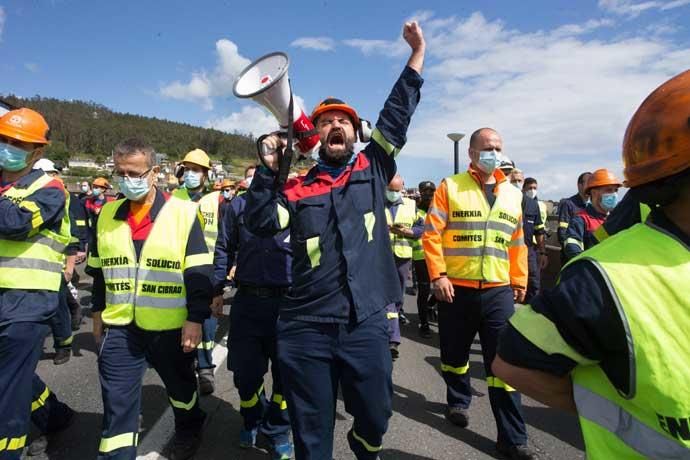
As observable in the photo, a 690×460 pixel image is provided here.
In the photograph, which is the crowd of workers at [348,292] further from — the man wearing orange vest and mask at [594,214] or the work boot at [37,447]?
the man wearing orange vest and mask at [594,214]

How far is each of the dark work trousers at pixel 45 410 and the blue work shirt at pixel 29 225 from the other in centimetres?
67

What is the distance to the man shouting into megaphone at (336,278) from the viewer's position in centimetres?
217

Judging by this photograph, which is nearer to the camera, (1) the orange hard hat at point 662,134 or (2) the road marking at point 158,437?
(1) the orange hard hat at point 662,134

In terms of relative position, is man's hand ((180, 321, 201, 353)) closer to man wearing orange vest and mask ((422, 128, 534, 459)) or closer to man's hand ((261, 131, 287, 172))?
man's hand ((261, 131, 287, 172))

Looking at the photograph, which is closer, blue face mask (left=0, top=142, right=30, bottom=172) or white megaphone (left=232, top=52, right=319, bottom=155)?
white megaphone (left=232, top=52, right=319, bottom=155)

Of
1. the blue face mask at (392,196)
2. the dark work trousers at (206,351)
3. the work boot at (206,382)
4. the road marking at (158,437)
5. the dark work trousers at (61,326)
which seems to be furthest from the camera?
the blue face mask at (392,196)

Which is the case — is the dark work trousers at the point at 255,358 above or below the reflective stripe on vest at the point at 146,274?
below

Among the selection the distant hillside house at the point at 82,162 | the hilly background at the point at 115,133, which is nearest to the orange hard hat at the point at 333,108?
the distant hillside house at the point at 82,162

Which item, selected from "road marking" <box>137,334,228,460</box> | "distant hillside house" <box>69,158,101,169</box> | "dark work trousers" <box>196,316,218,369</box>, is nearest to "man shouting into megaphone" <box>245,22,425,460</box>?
"road marking" <box>137,334,228,460</box>

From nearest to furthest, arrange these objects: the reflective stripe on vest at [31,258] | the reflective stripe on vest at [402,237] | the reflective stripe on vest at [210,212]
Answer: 1. the reflective stripe on vest at [31,258]
2. the reflective stripe on vest at [210,212]
3. the reflective stripe on vest at [402,237]

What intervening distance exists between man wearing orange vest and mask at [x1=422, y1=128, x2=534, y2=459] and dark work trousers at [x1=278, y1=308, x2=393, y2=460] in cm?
138

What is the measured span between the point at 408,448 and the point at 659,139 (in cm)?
293

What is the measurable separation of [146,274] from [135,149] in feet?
2.81

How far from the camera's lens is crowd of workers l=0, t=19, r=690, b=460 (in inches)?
39.7
